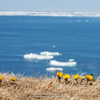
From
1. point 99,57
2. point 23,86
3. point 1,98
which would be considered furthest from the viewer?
point 99,57

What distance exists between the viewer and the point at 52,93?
12.0 ft

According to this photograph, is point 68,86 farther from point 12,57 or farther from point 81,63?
point 12,57

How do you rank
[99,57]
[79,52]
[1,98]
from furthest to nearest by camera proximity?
1. [79,52]
2. [99,57]
3. [1,98]

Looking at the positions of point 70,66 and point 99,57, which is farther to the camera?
point 99,57

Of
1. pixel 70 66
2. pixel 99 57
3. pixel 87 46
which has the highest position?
pixel 87 46

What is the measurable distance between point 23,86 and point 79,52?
226ft

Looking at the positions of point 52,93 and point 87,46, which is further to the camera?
point 87,46

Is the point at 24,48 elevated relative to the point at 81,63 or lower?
elevated

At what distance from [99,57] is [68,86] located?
63367 millimetres

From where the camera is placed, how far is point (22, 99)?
11.3 feet

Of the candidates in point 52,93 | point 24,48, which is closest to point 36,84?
point 52,93

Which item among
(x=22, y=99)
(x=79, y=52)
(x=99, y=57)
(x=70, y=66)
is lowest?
(x=22, y=99)

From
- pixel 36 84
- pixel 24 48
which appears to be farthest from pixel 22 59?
pixel 36 84

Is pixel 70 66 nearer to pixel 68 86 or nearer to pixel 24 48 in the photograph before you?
pixel 24 48
